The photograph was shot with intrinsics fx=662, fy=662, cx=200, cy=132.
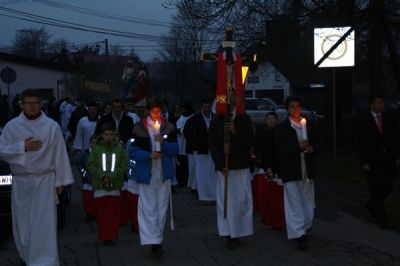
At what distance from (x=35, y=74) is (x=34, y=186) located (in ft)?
144

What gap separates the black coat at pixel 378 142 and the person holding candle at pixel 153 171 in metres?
2.85

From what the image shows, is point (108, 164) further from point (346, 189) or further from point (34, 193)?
point (346, 189)

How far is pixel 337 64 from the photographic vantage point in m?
17.6

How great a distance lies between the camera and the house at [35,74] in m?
46.0

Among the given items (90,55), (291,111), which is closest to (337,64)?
(291,111)

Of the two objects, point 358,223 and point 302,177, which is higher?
point 302,177

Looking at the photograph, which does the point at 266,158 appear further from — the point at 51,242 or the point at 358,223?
the point at 51,242

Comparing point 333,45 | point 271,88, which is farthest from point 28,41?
point 333,45

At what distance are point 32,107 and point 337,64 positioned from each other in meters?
12.3

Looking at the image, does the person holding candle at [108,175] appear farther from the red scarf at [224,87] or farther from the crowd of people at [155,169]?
the red scarf at [224,87]

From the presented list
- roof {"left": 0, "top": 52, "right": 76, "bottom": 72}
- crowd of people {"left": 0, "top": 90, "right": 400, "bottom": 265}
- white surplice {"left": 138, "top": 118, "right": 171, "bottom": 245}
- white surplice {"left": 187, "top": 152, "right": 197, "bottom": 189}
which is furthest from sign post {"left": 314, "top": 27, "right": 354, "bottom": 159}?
roof {"left": 0, "top": 52, "right": 76, "bottom": 72}

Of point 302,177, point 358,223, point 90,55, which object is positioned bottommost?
point 358,223

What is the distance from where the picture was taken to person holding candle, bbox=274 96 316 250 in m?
7.92

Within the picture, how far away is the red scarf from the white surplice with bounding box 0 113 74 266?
2302 mm
